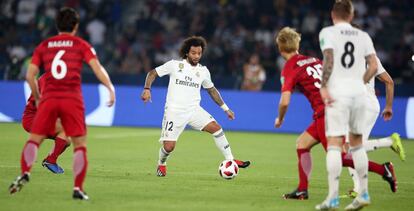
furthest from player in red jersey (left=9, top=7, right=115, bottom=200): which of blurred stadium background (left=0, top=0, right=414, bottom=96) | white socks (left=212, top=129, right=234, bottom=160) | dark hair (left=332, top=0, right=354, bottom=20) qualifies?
blurred stadium background (left=0, top=0, right=414, bottom=96)

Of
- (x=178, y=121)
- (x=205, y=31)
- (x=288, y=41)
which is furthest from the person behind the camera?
(x=205, y=31)

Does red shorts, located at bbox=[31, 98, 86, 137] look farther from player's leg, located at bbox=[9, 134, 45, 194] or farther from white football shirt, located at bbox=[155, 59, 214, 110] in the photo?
white football shirt, located at bbox=[155, 59, 214, 110]

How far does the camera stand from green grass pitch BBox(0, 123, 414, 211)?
31.1ft

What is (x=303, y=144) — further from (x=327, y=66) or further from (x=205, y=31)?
(x=205, y=31)

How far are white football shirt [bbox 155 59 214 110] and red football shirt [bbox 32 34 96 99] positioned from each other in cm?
345

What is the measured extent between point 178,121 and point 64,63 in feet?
11.7

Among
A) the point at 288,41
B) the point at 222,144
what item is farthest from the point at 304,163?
the point at 222,144

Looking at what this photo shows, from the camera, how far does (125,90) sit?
22.7 m

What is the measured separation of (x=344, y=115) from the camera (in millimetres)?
8914

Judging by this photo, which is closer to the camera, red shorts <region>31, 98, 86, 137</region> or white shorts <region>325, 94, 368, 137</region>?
white shorts <region>325, 94, 368, 137</region>

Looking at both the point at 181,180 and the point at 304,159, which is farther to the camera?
the point at 181,180

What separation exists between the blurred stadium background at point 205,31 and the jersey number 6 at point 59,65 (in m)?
16.6

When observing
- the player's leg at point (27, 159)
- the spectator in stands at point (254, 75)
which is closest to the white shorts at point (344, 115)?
the player's leg at point (27, 159)

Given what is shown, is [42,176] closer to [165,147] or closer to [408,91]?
[165,147]
